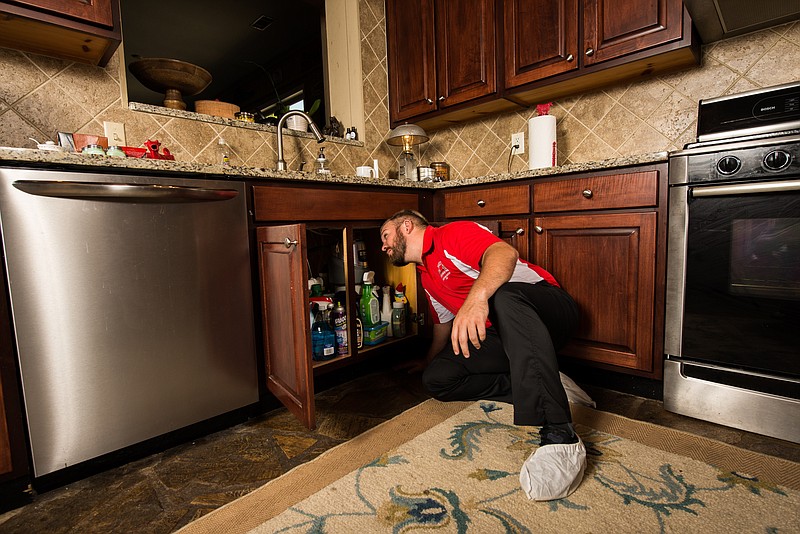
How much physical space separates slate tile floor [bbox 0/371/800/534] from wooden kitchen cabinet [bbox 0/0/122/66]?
137cm

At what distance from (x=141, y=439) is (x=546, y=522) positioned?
1.13 meters

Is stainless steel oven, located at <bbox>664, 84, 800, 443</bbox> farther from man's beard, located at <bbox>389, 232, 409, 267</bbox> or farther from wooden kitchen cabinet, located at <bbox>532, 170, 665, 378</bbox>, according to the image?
man's beard, located at <bbox>389, 232, 409, 267</bbox>

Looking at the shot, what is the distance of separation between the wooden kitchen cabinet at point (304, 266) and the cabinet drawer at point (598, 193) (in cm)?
62

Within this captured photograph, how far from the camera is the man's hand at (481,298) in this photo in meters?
1.06

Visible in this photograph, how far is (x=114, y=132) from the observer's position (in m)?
1.63

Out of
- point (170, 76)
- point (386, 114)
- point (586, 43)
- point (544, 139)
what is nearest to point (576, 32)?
point (586, 43)

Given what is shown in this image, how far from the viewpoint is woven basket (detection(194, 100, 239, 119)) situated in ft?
6.33

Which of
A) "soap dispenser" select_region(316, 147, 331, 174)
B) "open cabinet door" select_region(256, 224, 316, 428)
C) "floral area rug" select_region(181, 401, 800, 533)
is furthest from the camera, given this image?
"soap dispenser" select_region(316, 147, 331, 174)

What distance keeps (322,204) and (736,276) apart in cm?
142

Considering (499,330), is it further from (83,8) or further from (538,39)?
(83,8)

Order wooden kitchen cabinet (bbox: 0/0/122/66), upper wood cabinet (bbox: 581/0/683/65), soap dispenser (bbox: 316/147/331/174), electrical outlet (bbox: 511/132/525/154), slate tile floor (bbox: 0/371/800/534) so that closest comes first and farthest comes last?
slate tile floor (bbox: 0/371/800/534) < wooden kitchen cabinet (bbox: 0/0/122/66) < upper wood cabinet (bbox: 581/0/683/65) < soap dispenser (bbox: 316/147/331/174) < electrical outlet (bbox: 511/132/525/154)

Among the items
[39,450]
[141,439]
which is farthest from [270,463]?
[39,450]

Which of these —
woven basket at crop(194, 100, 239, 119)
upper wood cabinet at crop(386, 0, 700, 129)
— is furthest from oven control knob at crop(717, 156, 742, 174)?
woven basket at crop(194, 100, 239, 119)

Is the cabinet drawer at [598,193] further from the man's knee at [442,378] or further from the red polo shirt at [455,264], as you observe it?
the man's knee at [442,378]
